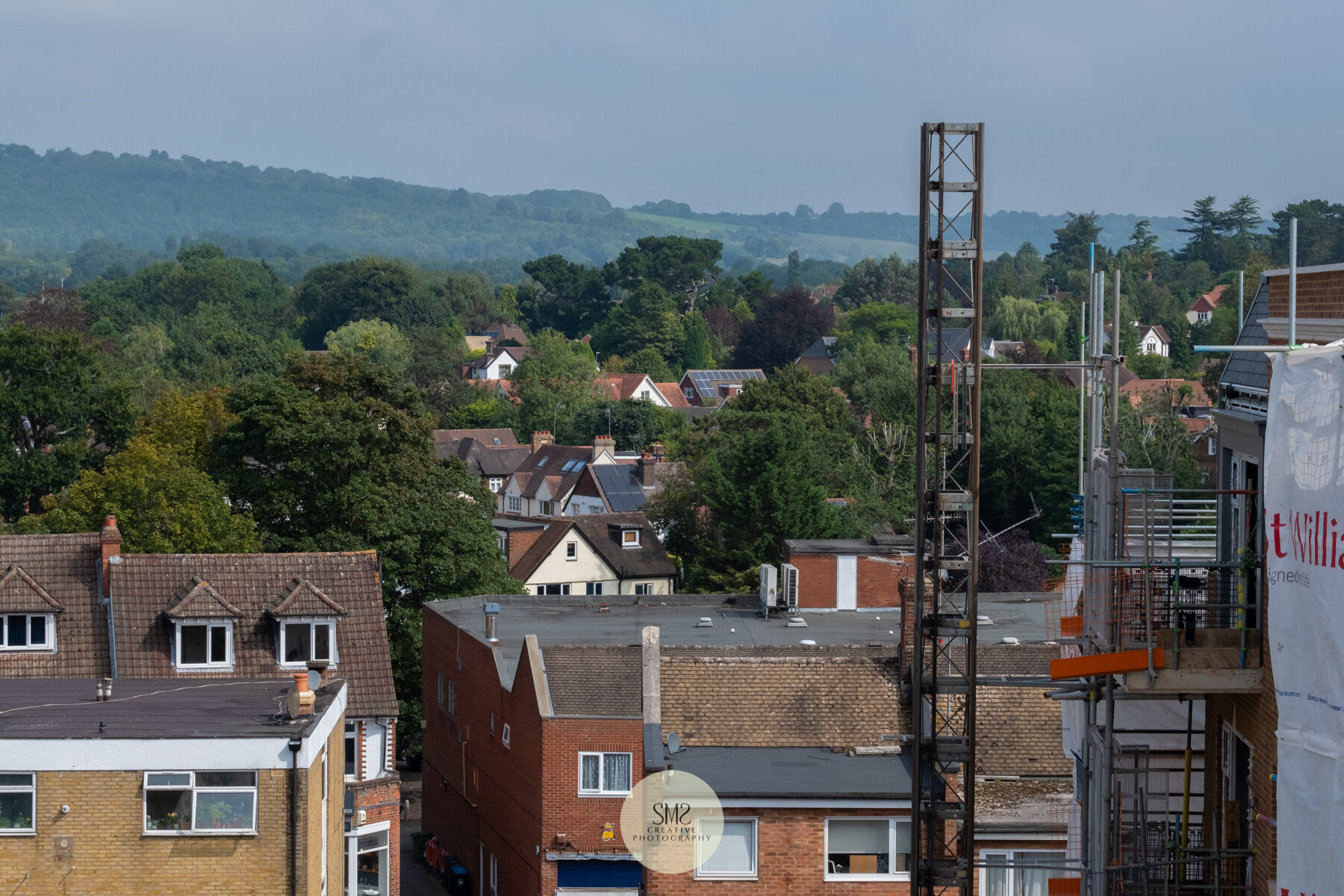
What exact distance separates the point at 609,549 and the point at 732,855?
3910 cm

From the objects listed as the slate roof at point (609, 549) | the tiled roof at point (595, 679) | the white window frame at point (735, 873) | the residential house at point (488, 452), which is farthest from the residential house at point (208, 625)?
the residential house at point (488, 452)

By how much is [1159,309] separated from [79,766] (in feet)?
481

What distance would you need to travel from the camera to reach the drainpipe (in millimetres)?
18438

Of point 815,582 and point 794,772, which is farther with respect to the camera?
point 815,582

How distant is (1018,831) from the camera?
23.8 meters

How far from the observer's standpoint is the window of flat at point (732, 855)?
24.7 m

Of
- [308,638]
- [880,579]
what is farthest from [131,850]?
[880,579]

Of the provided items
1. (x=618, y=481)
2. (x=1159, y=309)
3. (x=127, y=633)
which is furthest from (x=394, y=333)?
(x=127, y=633)

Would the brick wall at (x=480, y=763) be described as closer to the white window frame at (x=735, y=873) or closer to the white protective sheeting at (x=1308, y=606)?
the white window frame at (x=735, y=873)

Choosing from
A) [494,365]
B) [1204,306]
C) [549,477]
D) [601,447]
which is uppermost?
[1204,306]

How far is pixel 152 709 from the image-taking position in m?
19.9

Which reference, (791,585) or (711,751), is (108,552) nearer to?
(711,751)

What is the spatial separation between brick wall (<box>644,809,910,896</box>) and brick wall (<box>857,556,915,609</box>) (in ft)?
46.0

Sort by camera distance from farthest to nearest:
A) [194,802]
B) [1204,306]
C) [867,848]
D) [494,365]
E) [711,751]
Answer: [494,365]
[1204,306]
[711,751]
[867,848]
[194,802]
